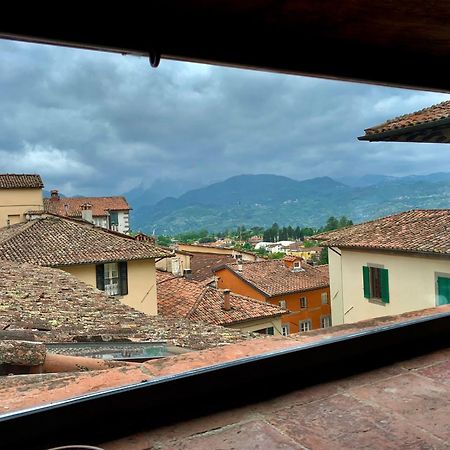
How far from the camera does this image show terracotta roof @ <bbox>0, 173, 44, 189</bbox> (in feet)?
4.38

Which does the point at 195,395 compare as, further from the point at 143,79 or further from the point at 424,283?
the point at 424,283

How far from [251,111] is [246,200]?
77cm

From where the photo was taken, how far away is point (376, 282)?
3.44 meters

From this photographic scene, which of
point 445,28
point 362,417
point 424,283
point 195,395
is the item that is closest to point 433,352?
point 362,417

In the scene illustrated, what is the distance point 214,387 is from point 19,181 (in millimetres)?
1151

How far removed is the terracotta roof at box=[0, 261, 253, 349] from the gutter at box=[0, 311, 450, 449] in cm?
152

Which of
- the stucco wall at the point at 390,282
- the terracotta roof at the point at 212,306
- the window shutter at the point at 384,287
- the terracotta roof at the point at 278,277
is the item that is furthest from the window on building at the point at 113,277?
the window shutter at the point at 384,287

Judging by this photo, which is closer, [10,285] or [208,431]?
[208,431]

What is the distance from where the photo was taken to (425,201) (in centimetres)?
176

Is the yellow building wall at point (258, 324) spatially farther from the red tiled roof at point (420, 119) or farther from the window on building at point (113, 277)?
the red tiled roof at point (420, 119)

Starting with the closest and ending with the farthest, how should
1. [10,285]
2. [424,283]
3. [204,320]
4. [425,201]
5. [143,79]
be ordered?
[143,79] < [425,201] < [424,283] < [10,285] < [204,320]

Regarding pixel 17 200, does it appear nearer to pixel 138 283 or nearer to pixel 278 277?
pixel 278 277

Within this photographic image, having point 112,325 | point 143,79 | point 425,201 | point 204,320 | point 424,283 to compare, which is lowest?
point 204,320

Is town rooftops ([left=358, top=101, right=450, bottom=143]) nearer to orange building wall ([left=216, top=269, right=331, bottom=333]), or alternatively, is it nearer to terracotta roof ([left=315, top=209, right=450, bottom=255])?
terracotta roof ([left=315, top=209, right=450, bottom=255])
